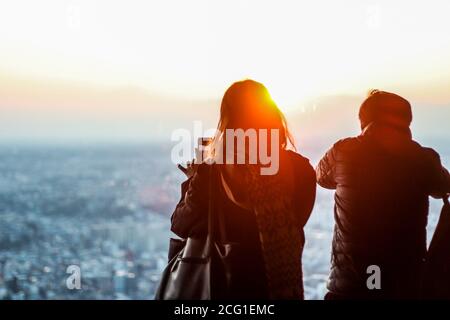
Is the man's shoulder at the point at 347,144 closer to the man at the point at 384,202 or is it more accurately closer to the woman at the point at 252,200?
the man at the point at 384,202

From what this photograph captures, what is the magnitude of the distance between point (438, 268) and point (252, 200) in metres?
1.09

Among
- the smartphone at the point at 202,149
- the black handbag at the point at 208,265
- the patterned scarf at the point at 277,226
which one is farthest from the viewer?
the smartphone at the point at 202,149

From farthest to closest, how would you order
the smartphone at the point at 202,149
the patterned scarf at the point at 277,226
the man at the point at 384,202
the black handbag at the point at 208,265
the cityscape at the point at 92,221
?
the cityscape at the point at 92,221 < the man at the point at 384,202 < the smartphone at the point at 202,149 < the patterned scarf at the point at 277,226 < the black handbag at the point at 208,265

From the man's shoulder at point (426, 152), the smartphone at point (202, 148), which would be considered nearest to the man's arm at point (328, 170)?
the man's shoulder at point (426, 152)

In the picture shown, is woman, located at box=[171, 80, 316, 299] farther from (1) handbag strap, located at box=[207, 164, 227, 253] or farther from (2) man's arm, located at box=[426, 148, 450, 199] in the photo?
(2) man's arm, located at box=[426, 148, 450, 199]

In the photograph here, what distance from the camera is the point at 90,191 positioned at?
13.6ft

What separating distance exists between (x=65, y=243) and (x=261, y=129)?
197 centimetres

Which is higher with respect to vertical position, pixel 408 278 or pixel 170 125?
pixel 170 125

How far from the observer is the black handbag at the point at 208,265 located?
2496mm

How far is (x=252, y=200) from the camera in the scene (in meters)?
2.59

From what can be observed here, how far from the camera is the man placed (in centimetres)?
300

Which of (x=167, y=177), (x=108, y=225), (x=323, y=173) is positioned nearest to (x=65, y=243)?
(x=108, y=225)

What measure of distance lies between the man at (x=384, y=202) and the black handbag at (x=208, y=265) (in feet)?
2.53
